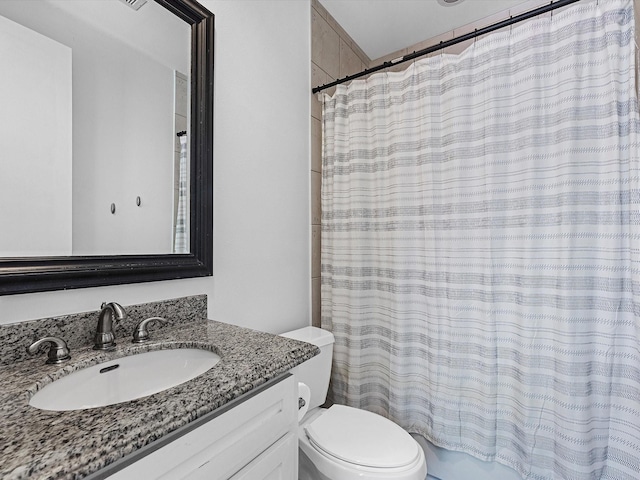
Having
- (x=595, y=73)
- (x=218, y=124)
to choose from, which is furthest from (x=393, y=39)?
(x=218, y=124)

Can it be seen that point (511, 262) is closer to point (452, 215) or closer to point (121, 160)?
point (452, 215)

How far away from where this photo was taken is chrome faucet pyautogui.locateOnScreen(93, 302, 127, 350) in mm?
921

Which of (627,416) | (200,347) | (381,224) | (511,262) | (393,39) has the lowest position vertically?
(627,416)

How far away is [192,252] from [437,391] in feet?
4.08

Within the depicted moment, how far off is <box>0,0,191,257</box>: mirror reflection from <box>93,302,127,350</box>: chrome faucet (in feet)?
0.66

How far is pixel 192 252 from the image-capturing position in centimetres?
125

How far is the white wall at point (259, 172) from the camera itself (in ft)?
4.50

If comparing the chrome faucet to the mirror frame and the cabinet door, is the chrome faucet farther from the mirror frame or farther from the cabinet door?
the cabinet door

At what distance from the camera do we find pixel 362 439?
4.10 ft

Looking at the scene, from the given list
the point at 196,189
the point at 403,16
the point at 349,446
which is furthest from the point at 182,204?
the point at 403,16

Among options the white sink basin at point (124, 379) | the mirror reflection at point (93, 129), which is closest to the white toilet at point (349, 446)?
the white sink basin at point (124, 379)

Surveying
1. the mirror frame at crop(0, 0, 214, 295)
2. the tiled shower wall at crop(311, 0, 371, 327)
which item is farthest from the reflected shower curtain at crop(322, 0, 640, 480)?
the mirror frame at crop(0, 0, 214, 295)

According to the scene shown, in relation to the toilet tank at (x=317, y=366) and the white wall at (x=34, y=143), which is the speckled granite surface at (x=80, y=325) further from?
the toilet tank at (x=317, y=366)

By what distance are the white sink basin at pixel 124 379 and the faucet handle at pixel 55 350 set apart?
0.22ft
